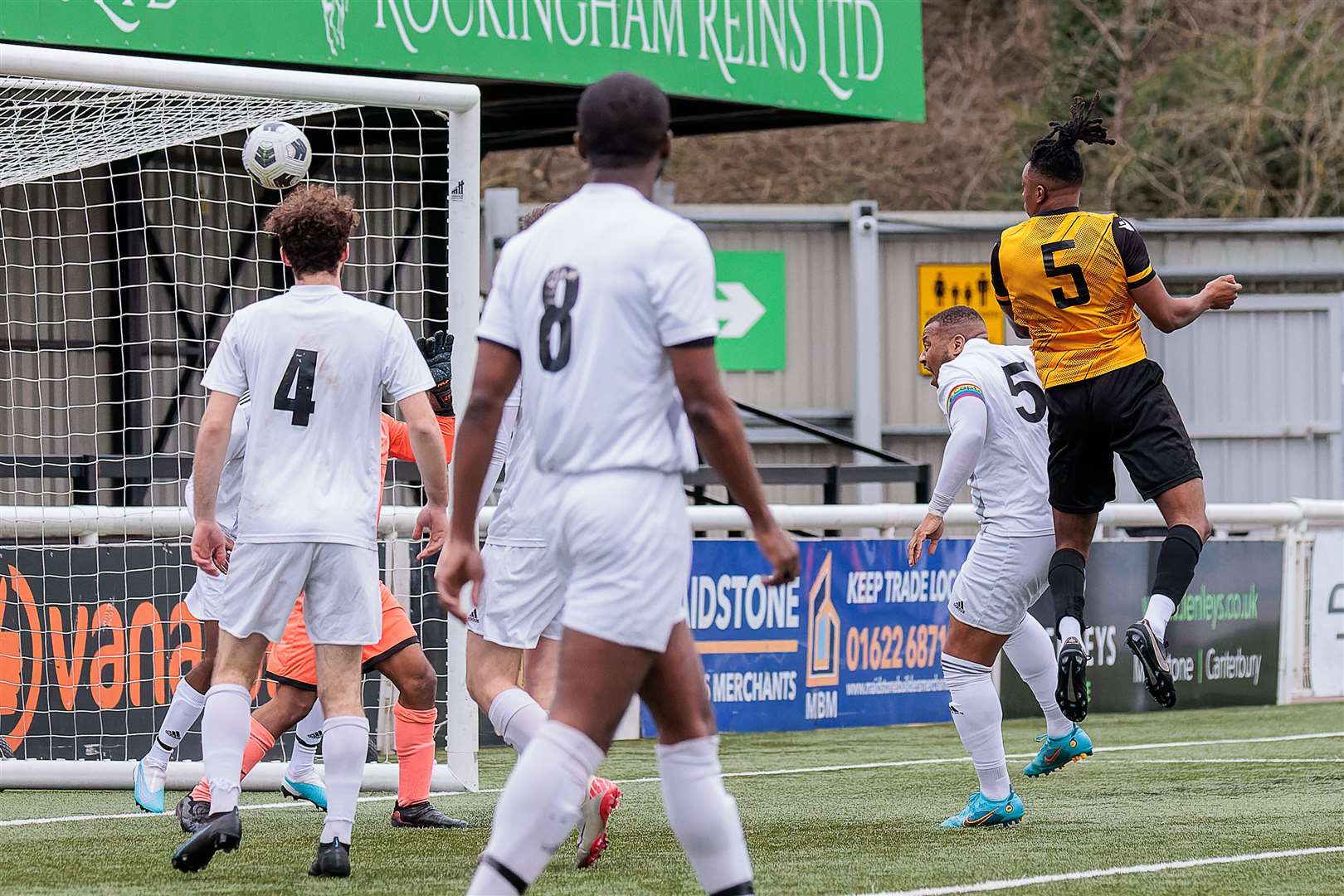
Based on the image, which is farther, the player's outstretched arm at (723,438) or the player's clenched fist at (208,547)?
the player's clenched fist at (208,547)

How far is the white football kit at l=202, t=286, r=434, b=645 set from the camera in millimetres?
5859

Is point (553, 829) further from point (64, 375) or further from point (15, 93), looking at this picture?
point (64, 375)

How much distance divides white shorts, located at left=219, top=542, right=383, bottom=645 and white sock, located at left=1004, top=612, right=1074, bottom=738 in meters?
2.83

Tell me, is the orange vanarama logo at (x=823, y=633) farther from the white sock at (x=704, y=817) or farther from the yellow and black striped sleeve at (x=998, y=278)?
the white sock at (x=704, y=817)

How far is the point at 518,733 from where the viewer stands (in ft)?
20.6

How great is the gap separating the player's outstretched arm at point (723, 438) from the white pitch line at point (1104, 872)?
1597 mm

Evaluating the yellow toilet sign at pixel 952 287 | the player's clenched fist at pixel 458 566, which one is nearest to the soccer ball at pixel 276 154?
the player's clenched fist at pixel 458 566

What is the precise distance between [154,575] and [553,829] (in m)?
5.99

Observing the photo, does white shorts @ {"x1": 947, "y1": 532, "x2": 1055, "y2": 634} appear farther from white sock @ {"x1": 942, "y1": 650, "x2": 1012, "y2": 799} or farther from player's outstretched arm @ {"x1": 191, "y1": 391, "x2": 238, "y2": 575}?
player's outstretched arm @ {"x1": 191, "y1": 391, "x2": 238, "y2": 575}

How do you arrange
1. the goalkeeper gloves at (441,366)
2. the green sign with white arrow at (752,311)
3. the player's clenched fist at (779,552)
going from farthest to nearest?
the green sign with white arrow at (752,311) < the goalkeeper gloves at (441,366) < the player's clenched fist at (779,552)

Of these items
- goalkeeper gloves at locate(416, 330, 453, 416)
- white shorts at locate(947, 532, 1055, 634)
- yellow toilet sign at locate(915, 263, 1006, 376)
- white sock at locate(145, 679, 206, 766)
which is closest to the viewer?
white shorts at locate(947, 532, 1055, 634)

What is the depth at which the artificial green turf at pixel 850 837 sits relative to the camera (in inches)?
227

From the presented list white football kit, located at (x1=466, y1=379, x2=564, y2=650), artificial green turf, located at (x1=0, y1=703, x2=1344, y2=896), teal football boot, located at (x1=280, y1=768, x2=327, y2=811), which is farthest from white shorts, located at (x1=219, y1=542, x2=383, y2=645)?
teal football boot, located at (x1=280, y1=768, x2=327, y2=811)

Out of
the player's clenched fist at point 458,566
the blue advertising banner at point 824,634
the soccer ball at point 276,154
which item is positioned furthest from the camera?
the blue advertising banner at point 824,634
